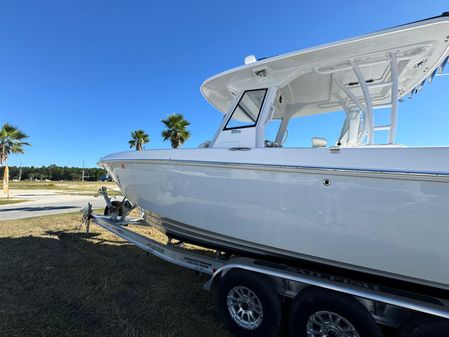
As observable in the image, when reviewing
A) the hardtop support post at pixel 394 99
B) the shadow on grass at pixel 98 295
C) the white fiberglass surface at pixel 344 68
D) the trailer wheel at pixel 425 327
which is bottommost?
the shadow on grass at pixel 98 295

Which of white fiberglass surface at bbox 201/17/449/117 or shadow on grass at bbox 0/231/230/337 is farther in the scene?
shadow on grass at bbox 0/231/230/337

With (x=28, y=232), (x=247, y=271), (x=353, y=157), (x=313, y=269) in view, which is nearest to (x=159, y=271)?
(x=247, y=271)

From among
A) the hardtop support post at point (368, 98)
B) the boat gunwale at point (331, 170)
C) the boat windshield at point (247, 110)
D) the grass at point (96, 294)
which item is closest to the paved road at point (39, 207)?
the grass at point (96, 294)

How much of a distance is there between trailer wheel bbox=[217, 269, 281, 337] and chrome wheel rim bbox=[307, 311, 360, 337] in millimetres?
311

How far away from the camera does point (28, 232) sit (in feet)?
21.2

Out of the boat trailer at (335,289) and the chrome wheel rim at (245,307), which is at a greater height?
the boat trailer at (335,289)

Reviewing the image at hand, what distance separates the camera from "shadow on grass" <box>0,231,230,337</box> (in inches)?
107

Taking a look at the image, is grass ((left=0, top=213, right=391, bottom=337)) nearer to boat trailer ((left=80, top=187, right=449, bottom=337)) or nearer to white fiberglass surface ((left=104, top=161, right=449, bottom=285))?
boat trailer ((left=80, top=187, right=449, bottom=337))

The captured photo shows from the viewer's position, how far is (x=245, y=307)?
9.03ft

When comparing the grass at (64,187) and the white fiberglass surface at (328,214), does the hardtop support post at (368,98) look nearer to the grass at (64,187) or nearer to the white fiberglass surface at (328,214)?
the white fiberglass surface at (328,214)

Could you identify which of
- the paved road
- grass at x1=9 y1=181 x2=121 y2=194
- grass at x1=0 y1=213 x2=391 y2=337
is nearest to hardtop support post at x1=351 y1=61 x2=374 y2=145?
grass at x1=0 y1=213 x2=391 y2=337

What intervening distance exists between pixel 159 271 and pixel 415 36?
4405 millimetres

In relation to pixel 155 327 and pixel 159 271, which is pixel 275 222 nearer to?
pixel 155 327

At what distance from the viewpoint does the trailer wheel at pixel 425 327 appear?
76.3 inches
